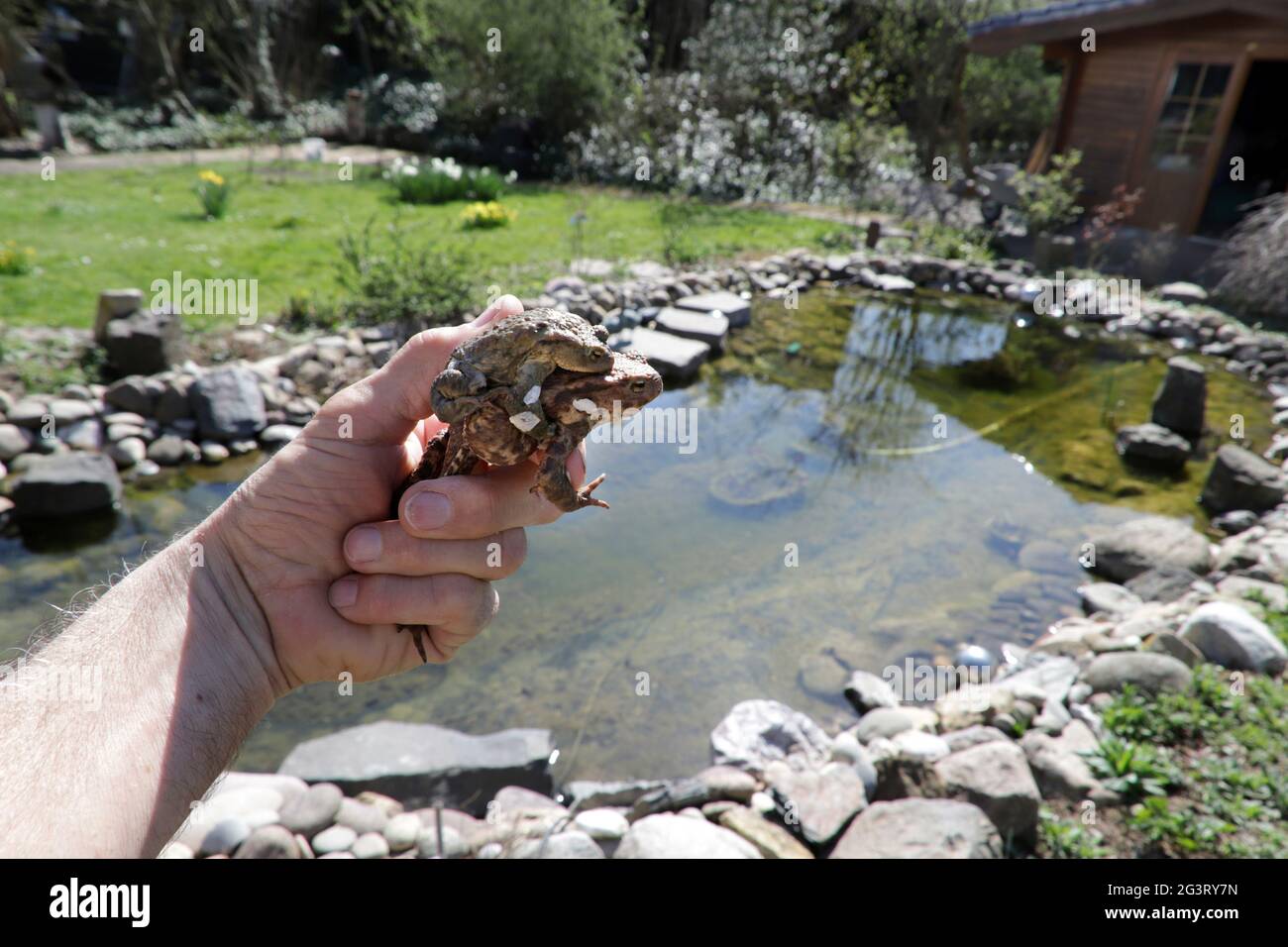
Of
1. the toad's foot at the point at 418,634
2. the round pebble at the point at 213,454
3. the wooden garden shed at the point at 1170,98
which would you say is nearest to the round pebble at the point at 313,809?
the toad's foot at the point at 418,634

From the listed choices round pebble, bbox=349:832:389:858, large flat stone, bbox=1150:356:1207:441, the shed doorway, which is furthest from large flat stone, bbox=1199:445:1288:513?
the shed doorway

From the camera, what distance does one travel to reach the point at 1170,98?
Answer: 1442cm

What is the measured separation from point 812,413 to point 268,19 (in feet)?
66.0

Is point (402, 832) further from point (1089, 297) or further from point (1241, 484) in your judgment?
point (1089, 297)

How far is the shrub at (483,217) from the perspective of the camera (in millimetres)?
12578

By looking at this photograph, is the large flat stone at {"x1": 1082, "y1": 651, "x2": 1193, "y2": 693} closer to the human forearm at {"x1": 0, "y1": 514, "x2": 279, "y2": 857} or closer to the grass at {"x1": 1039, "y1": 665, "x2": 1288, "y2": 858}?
the grass at {"x1": 1039, "y1": 665, "x2": 1288, "y2": 858}

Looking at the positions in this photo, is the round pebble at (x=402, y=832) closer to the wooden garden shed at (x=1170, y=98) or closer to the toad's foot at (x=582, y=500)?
the toad's foot at (x=582, y=500)

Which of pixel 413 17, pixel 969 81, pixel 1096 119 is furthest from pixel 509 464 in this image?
pixel 969 81

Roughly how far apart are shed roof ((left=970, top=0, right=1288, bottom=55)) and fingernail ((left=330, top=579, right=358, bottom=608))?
16.1m

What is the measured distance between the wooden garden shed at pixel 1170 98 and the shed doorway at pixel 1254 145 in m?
0.02

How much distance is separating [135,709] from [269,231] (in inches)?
447

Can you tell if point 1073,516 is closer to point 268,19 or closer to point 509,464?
point 509,464

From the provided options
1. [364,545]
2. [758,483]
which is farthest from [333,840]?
[758,483]

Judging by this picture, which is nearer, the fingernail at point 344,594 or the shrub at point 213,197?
the fingernail at point 344,594
